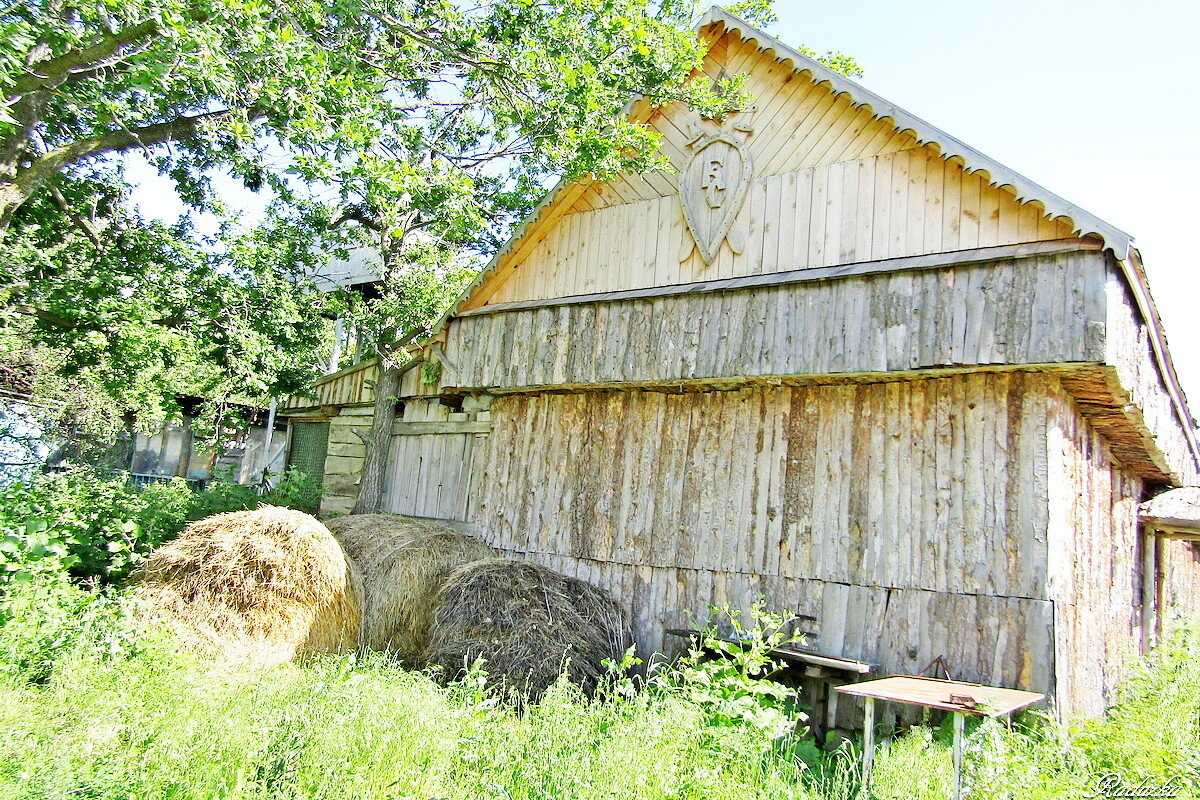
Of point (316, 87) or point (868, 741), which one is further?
point (316, 87)

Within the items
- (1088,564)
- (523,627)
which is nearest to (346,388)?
(523,627)

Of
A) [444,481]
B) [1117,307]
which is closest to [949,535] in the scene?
[1117,307]

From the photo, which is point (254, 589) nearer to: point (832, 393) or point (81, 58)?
point (81, 58)

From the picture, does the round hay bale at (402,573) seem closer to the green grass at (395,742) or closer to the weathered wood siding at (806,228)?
the green grass at (395,742)

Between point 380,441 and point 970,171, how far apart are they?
8649mm

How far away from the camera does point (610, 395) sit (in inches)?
368

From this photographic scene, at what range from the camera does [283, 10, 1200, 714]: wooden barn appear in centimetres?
656

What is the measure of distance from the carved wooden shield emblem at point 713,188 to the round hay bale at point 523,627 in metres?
3.89

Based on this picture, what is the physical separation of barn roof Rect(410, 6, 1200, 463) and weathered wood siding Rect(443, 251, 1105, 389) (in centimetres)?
26

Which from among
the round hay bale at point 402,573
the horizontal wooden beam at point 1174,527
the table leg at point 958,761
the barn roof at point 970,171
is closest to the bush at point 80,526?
the round hay bale at point 402,573

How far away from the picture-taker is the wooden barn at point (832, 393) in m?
6.56

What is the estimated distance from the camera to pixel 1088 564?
7.68 m

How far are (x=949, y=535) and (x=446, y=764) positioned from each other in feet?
14.9

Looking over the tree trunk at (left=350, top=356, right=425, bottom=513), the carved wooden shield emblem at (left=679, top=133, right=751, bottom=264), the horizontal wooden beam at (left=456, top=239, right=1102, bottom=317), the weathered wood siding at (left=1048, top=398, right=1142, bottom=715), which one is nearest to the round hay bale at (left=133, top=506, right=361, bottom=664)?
the tree trunk at (left=350, top=356, right=425, bottom=513)
